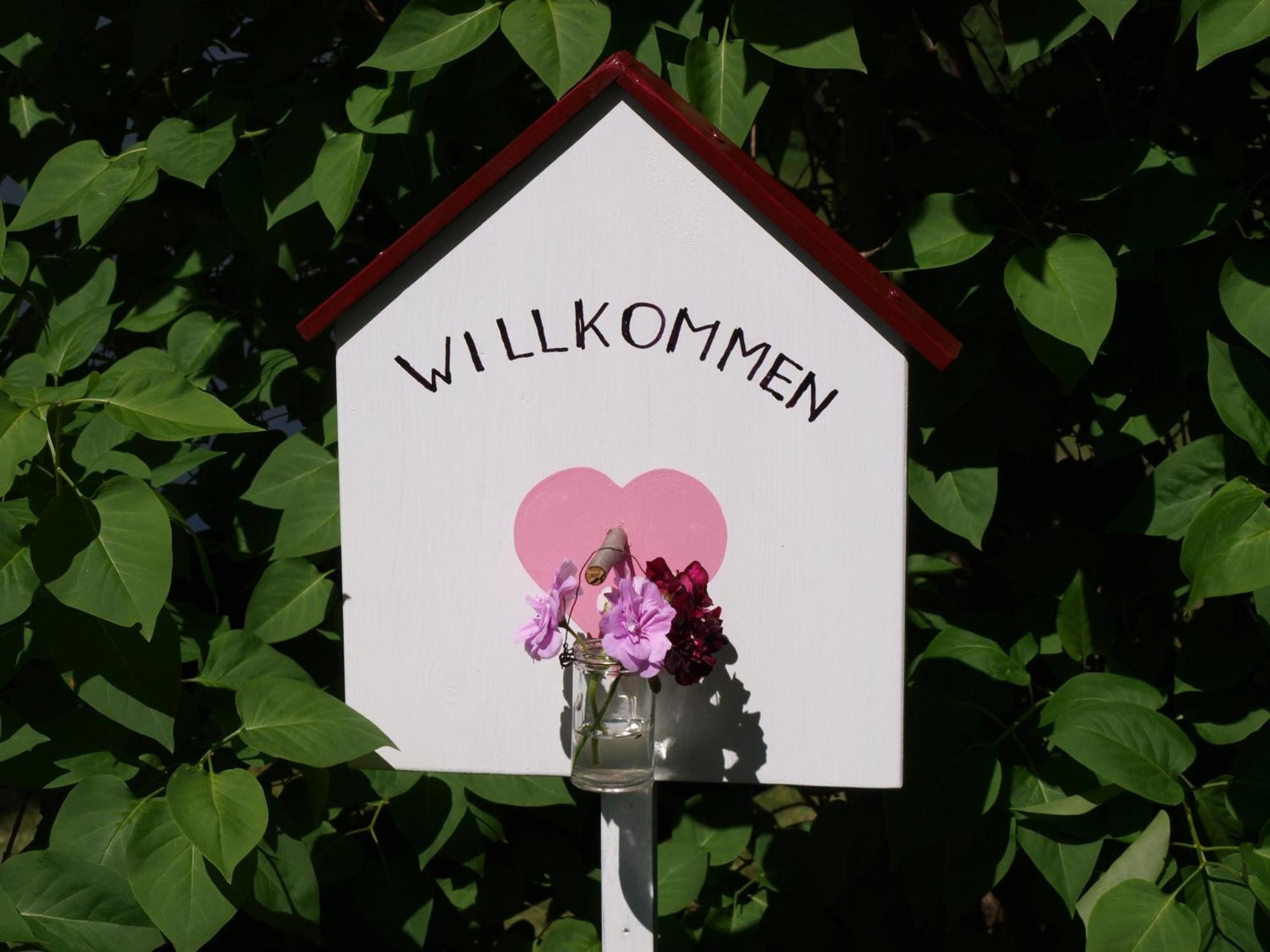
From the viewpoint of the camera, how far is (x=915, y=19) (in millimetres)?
1854

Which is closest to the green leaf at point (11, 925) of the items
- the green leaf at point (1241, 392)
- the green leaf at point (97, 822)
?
the green leaf at point (97, 822)

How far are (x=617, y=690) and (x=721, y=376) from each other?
27cm

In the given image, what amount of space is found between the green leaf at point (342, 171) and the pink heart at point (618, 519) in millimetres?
445

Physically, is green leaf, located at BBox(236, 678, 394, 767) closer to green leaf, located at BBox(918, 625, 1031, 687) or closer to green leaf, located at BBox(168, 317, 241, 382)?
green leaf, located at BBox(168, 317, 241, 382)

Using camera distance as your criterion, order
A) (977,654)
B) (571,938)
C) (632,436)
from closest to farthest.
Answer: (632,436) → (977,654) → (571,938)

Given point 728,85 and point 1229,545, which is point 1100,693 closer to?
point 1229,545

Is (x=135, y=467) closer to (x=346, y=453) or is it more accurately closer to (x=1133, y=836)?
(x=346, y=453)

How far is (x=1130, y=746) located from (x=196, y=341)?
1.18m

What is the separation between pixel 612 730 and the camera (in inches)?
43.5

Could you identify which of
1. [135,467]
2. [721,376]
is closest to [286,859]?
[135,467]

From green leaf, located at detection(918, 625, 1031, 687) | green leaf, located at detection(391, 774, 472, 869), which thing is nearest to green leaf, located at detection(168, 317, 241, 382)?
green leaf, located at detection(391, 774, 472, 869)

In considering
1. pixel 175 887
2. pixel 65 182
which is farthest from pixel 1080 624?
pixel 65 182

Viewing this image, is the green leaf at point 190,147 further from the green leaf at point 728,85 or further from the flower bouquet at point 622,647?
the flower bouquet at point 622,647

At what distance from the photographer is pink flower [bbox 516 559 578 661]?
1048mm
